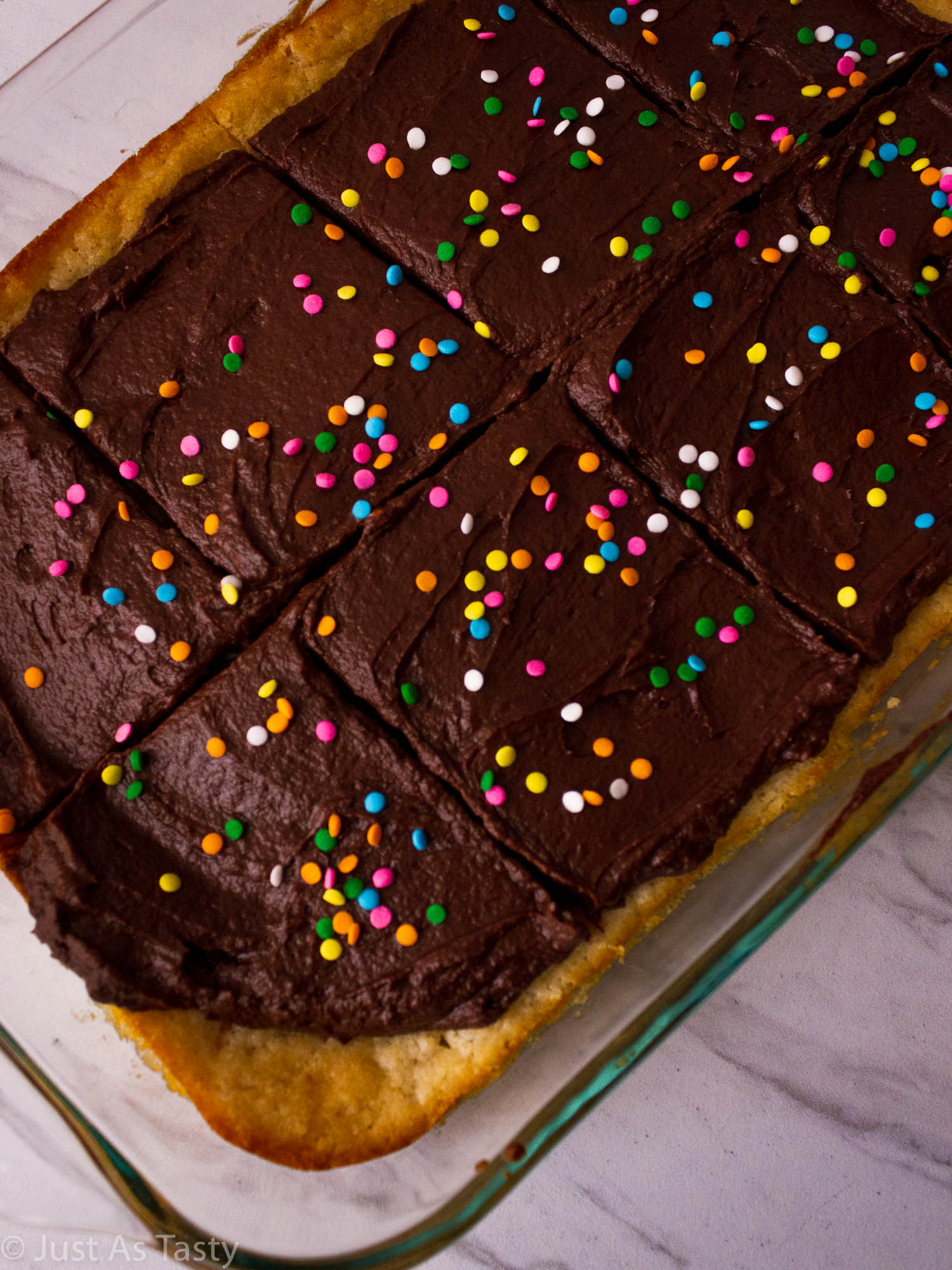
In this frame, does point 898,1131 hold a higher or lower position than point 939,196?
lower

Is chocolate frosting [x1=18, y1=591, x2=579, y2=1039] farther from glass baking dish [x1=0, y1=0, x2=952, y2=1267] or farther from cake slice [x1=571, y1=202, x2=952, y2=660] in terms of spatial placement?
cake slice [x1=571, y1=202, x2=952, y2=660]

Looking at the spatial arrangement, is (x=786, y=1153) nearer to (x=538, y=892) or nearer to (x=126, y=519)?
(x=538, y=892)

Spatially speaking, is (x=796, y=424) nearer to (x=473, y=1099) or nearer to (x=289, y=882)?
(x=289, y=882)

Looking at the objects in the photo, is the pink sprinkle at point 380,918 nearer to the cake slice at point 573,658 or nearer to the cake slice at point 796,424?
the cake slice at point 573,658

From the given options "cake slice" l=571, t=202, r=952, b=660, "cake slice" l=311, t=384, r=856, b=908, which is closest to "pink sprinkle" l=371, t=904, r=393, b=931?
"cake slice" l=311, t=384, r=856, b=908

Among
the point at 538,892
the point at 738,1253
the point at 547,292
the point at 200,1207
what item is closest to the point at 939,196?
the point at 547,292

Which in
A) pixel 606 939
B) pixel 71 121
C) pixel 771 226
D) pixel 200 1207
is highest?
pixel 771 226
